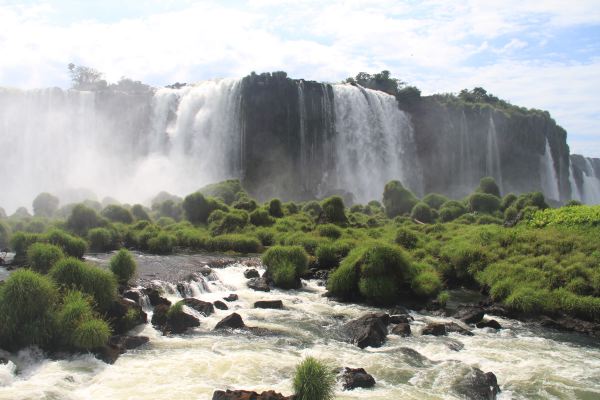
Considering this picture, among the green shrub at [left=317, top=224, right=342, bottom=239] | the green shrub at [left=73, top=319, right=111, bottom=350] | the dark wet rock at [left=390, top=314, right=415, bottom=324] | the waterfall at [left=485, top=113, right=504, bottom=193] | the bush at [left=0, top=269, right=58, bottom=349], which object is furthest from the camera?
the waterfall at [left=485, top=113, right=504, bottom=193]

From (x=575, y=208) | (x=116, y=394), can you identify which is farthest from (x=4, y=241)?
(x=575, y=208)

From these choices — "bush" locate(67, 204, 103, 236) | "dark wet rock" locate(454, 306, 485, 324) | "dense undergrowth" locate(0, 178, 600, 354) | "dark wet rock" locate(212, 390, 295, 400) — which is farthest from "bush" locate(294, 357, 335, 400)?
"bush" locate(67, 204, 103, 236)

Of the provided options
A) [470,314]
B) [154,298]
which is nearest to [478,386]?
[470,314]

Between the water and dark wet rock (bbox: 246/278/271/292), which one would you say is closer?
the water

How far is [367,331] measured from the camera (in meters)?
13.8

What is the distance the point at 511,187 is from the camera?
238ft

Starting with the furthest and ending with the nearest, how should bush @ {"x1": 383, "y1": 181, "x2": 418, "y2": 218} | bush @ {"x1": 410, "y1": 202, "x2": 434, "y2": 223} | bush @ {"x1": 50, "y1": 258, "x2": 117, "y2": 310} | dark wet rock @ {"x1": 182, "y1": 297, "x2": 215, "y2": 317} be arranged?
1. bush @ {"x1": 383, "y1": 181, "x2": 418, "y2": 218}
2. bush @ {"x1": 410, "y1": 202, "x2": 434, "y2": 223}
3. dark wet rock @ {"x1": 182, "y1": 297, "x2": 215, "y2": 317}
4. bush @ {"x1": 50, "y1": 258, "x2": 117, "y2": 310}

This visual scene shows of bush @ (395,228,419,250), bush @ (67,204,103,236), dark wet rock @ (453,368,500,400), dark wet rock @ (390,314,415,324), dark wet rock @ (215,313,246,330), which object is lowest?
dark wet rock @ (453,368,500,400)

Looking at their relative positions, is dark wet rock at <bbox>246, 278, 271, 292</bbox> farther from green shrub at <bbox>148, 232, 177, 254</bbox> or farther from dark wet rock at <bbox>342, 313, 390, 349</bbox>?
green shrub at <bbox>148, 232, 177, 254</bbox>

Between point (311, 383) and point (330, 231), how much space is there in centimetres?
1994

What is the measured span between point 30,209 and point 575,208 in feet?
144

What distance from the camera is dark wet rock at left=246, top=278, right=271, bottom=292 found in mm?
19791

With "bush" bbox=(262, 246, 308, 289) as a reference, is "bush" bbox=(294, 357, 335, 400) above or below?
below

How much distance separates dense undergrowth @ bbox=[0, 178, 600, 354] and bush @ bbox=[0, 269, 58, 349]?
0.02 m
